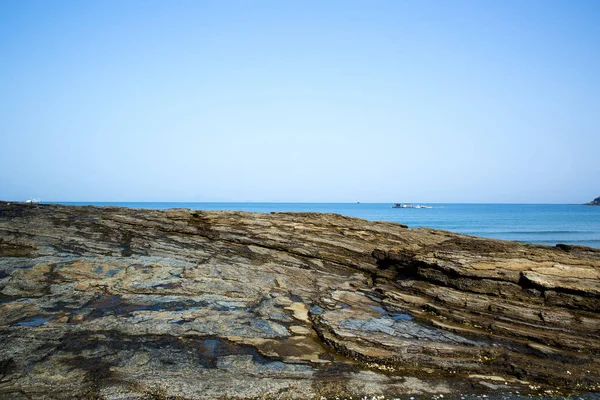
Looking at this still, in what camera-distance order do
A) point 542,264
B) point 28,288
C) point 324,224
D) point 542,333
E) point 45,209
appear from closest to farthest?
point 542,333, point 28,288, point 542,264, point 324,224, point 45,209

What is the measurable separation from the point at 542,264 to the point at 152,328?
14386 millimetres

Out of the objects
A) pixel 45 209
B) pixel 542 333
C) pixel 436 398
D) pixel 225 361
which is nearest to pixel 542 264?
pixel 542 333

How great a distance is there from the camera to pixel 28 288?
13.6m

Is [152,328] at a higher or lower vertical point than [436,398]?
higher

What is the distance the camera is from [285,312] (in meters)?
13.1

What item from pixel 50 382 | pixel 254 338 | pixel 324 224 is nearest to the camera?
pixel 50 382

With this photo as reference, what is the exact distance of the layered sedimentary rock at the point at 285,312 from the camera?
9062mm

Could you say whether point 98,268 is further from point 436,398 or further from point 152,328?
point 436,398

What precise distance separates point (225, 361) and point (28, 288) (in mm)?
8740

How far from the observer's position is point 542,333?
39.0 feet

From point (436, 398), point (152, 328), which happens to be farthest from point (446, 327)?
point (152, 328)

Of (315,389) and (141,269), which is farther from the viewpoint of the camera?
(141,269)

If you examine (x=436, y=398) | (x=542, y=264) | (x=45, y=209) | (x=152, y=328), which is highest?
(x=45, y=209)

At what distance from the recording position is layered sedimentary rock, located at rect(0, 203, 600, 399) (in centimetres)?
906
